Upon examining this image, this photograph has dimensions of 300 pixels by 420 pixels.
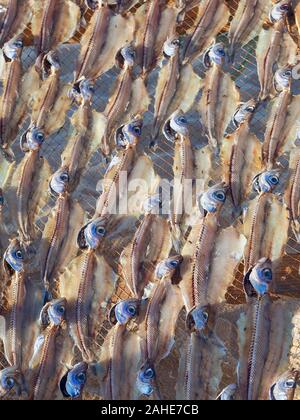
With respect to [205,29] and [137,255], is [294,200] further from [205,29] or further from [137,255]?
[205,29]

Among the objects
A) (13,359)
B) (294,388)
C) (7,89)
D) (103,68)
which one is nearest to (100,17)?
(103,68)

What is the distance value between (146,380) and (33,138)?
2460mm

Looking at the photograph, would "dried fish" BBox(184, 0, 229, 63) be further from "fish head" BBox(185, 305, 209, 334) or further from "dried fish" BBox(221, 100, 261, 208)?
"fish head" BBox(185, 305, 209, 334)

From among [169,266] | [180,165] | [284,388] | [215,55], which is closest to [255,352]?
[284,388]

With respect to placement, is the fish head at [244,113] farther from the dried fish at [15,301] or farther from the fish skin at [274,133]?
the dried fish at [15,301]

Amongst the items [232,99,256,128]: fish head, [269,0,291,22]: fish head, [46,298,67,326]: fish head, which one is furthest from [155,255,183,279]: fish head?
[269,0,291,22]: fish head

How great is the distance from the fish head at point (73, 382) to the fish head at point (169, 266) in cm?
98

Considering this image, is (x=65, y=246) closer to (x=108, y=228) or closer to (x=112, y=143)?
(x=108, y=228)

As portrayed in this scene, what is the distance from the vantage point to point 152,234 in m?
5.72

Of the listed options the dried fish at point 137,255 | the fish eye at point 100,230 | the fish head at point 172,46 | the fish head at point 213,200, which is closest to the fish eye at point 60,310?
the dried fish at point 137,255

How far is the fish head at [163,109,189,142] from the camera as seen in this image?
598 centimetres

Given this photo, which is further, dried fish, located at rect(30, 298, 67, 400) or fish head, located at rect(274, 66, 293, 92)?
fish head, located at rect(274, 66, 293, 92)

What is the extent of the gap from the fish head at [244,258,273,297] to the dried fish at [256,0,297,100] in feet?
5.42

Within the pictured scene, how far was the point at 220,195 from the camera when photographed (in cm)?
562
